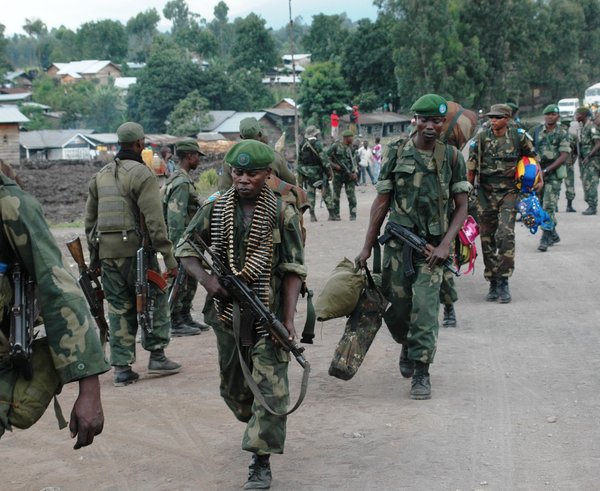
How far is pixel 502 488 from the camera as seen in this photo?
5645mm

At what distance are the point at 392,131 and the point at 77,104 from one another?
128ft

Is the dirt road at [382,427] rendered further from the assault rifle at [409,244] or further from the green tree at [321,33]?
the green tree at [321,33]

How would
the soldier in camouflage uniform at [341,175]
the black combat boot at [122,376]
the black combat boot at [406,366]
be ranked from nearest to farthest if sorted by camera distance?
1. the black combat boot at [406,366]
2. the black combat boot at [122,376]
3. the soldier in camouflage uniform at [341,175]

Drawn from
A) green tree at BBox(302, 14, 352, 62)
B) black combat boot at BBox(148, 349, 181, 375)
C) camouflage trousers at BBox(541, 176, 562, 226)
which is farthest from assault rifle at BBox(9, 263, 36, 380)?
green tree at BBox(302, 14, 352, 62)

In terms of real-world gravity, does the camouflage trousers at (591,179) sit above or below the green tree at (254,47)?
below

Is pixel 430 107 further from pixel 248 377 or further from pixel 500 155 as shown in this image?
pixel 500 155

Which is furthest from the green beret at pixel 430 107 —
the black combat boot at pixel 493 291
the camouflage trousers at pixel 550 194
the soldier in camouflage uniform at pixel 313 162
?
the soldier in camouflage uniform at pixel 313 162

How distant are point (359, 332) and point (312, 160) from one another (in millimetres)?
13786

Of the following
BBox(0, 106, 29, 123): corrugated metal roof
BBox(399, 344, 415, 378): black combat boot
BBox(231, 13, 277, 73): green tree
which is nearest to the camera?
BBox(399, 344, 415, 378): black combat boot

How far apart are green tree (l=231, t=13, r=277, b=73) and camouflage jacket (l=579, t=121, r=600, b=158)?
3826 inches

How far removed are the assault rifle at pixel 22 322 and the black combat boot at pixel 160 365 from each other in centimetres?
481

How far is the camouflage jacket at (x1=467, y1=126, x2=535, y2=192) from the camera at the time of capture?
1098cm

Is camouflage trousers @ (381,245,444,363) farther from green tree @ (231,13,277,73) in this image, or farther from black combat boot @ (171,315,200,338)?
green tree @ (231,13,277,73)

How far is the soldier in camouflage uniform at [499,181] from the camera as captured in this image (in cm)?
1098
